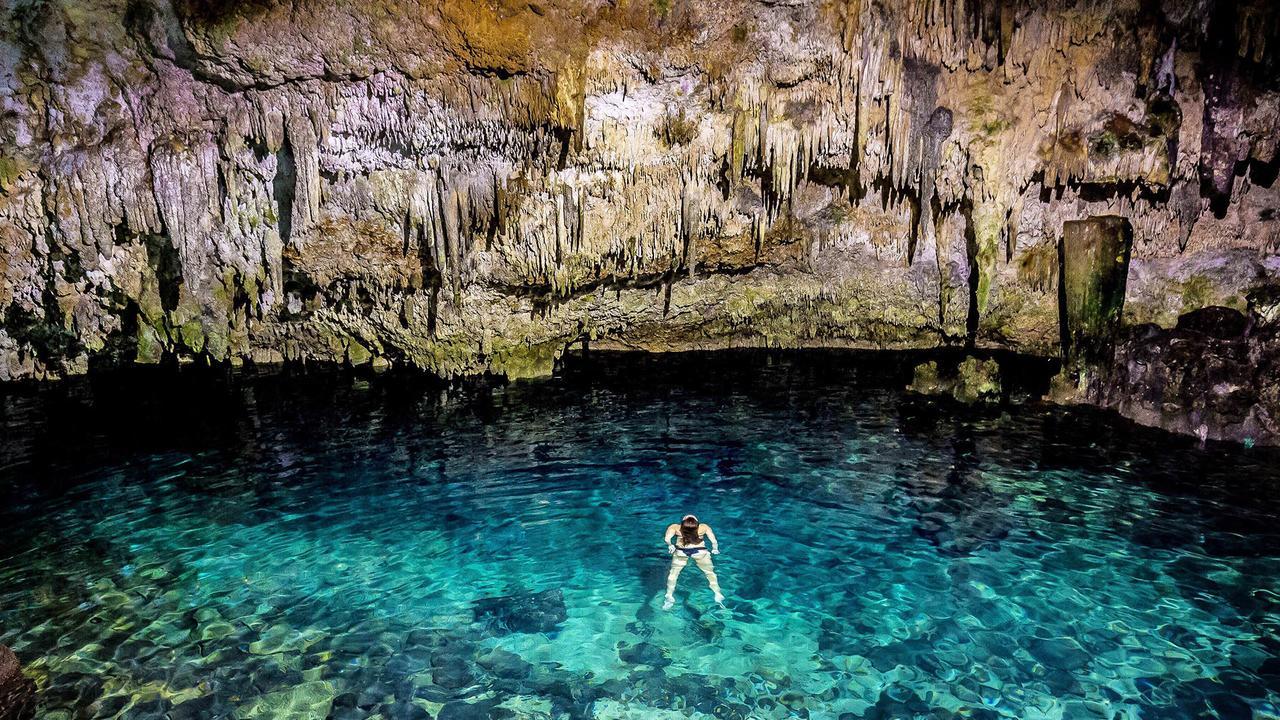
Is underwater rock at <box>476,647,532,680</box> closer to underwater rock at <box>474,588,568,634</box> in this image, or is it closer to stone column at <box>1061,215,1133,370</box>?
underwater rock at <box>474,588,568,634</box>

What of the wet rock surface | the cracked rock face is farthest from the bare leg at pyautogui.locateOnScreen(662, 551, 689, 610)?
the wet rock surface

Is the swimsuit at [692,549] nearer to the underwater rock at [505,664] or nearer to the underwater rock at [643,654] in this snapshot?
the underwater rock at [643,654]

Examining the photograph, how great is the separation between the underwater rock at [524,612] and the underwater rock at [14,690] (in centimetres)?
370

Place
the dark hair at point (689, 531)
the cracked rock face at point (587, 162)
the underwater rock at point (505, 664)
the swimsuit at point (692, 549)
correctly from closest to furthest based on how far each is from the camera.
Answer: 1. the underwater rock at point (505, 664)
2. the dark hair at point (689, 531)
3. the swimsuit at point (692, 549)
4. the cracked rock face at point (587, 162)

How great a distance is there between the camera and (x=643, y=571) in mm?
8250

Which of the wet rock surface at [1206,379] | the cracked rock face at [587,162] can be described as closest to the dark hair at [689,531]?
the cracked rock face at [587,162]

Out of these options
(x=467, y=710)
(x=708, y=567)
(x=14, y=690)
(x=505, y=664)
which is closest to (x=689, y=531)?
(x=708, y=567)

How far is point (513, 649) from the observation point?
679cm

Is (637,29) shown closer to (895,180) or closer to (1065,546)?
(895,180)

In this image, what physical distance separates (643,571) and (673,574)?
1.47ft

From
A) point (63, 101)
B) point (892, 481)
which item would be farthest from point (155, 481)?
point (892, 481)

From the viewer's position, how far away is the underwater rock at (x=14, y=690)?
5.79 meters

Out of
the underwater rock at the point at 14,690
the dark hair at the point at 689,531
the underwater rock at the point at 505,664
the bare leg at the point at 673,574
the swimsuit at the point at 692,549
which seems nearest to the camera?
the underwater rock at the point at 14,690

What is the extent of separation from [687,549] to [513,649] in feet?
7.34
